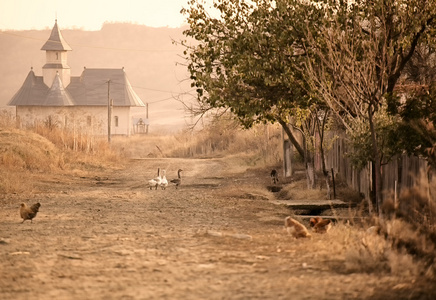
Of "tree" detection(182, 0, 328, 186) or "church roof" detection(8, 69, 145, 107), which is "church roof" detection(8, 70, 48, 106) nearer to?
"church roof" detection(8, 69, 145, 107)

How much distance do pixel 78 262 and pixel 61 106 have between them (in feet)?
287

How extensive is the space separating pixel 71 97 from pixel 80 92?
1392mm

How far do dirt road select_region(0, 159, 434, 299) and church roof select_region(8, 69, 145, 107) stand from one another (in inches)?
2998

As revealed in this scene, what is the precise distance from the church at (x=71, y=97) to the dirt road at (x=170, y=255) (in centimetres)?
7431

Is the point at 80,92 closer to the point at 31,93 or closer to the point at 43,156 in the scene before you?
the point at 31,93

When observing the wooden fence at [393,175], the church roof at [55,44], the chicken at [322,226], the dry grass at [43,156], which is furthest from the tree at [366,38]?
the church roof at [55,44]

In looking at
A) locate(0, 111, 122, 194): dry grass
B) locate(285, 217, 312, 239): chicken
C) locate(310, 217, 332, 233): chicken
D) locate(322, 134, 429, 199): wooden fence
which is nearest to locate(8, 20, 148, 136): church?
locate(0, 111, 122, 194): dry grass

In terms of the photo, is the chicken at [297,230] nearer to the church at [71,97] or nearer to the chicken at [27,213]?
the chicken at [27,213]

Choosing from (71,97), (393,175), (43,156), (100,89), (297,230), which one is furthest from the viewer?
(100,89)

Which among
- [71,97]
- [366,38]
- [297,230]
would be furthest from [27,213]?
[71,97]

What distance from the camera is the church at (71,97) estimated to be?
317 ft

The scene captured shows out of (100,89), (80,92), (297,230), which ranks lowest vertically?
(297,230)

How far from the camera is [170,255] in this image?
12.1 m

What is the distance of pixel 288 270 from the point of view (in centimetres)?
1067
